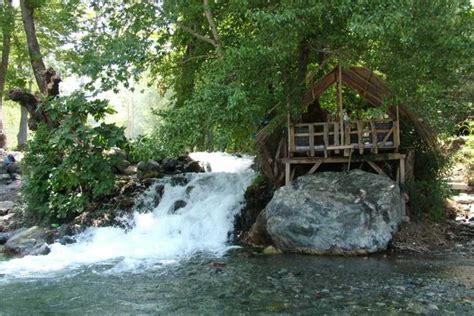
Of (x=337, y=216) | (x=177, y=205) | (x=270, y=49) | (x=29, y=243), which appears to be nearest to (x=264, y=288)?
(x=337, y=216)

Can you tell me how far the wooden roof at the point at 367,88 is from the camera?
14219mm

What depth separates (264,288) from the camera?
362 inches

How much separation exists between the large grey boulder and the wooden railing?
1.05 meters

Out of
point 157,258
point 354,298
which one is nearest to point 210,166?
point 157,258

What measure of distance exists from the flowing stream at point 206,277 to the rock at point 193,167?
4701 mm

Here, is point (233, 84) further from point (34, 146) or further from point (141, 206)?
point (34, 146)

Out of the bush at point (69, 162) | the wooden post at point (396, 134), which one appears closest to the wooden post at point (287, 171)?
the wooden post at point (396, 134)

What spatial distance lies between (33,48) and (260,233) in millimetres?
11785

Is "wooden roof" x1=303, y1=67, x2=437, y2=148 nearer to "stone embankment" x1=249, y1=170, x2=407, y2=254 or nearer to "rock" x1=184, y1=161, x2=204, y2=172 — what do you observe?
"stone embankment" x1=249, y1=170, x2=407, y2=254

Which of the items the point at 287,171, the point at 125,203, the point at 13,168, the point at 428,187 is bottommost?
the point at 125,203

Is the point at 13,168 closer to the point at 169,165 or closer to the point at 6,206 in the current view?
the point at 6,206

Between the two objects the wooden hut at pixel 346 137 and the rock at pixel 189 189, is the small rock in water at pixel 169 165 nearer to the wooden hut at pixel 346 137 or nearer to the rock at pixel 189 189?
the rock at pixel 189 189

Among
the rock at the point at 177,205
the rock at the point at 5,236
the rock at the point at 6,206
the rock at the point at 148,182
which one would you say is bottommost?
the rock at the point at 5,236

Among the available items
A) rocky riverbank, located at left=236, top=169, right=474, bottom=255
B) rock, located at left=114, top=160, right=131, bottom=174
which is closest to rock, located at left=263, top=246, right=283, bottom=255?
rocky riverbank, located at left=236, top=169, right=474, bottom=255
